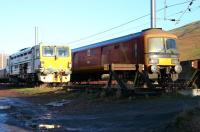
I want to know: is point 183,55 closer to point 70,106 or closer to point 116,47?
point 116,47

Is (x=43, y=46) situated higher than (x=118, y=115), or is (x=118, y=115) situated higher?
(x=43, y=46)

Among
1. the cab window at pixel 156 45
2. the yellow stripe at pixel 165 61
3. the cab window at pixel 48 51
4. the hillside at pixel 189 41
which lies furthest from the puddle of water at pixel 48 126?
the hillside at pixel 189 41

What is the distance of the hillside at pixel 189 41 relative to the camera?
63237mm

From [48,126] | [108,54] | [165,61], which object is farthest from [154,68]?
[48,126]

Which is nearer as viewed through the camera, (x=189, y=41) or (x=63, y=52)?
(x=63, y=52)

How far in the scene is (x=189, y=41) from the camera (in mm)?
76875

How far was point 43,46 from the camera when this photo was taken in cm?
3456

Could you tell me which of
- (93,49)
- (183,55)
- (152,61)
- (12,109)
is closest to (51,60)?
(93,49)

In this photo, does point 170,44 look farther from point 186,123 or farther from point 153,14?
point 186,123

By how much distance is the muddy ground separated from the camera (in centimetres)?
1318

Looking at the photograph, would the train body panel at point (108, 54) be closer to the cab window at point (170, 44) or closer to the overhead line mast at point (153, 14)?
the cab window at point (170, 44)

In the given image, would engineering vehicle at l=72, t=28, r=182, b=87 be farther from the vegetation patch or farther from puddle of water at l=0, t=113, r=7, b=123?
the vegetation patch

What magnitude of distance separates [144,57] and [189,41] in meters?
53.8

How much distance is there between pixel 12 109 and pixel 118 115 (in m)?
6.78
